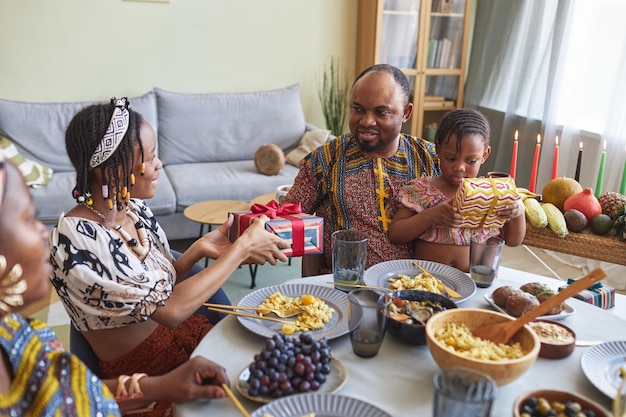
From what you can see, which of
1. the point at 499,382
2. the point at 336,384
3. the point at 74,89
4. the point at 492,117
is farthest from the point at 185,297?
the point at 492,117

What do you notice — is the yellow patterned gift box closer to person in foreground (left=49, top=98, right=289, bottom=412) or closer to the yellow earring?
person in foreground (left=49, top=98, right=289, bottom=412)

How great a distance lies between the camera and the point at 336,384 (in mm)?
1087

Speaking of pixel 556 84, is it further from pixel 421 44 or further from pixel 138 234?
pixel 138 234

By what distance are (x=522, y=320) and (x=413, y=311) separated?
27cm

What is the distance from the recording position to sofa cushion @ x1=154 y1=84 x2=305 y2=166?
165 inches

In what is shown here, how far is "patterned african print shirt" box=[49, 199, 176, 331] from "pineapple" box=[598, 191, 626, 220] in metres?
1.51

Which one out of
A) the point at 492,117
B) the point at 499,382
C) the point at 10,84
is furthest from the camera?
the point at 492,117

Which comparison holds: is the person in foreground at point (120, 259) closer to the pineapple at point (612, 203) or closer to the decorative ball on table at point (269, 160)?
the pineapple at point (612, 203)

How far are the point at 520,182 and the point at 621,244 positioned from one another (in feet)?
8.24

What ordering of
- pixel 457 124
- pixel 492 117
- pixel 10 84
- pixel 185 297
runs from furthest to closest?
pixel 492 117
pixel 10 84
pixel 457 124
pixel 185 297

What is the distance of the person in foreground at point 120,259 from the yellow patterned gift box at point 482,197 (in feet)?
1.71

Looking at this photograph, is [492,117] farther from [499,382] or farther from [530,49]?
[499,382]

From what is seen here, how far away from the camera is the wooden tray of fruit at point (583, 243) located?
72.1 inches

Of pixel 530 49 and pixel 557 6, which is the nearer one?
pixel 557 6
